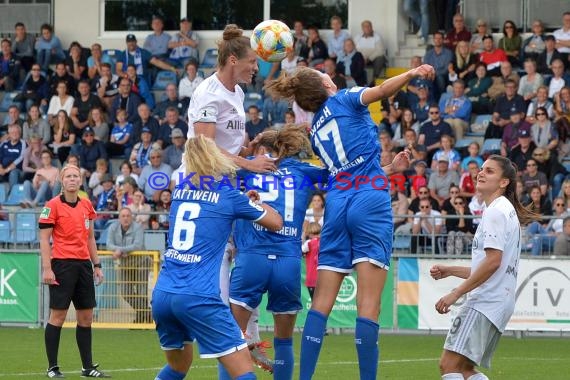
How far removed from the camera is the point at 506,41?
23.3m

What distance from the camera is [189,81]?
80.0ft

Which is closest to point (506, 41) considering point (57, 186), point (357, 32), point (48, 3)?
point (357, 32)

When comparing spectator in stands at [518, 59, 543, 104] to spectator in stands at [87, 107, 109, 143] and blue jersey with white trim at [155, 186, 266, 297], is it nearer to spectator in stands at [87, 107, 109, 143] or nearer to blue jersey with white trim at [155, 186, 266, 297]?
spectator in stands at [87, 107, 109, 143]

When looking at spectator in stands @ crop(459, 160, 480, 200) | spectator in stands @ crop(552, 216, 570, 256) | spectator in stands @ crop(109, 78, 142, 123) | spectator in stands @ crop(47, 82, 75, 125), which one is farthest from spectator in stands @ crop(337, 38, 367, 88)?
spectator in stands @ crop(552, 216, 570, 256)

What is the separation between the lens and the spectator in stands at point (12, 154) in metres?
23.4

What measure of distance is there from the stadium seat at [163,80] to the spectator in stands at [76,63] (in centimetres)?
158

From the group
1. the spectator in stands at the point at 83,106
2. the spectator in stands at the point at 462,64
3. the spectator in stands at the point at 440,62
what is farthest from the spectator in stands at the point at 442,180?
the spectator in stands at the point at 83,106

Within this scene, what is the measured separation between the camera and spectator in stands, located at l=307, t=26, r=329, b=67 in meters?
24.3

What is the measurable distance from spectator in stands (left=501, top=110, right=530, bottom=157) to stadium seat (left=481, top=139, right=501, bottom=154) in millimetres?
167

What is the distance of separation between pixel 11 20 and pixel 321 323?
21.5 m

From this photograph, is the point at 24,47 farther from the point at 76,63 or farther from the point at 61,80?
the point at 61,80

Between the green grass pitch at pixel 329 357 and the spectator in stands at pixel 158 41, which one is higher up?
the spectator in stands at pixel 158 41

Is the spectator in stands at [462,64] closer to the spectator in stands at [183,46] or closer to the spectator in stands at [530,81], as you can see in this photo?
the spectator in stands at [530,81]

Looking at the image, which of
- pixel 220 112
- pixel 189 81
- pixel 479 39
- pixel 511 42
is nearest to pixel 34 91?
pixel 189 81
